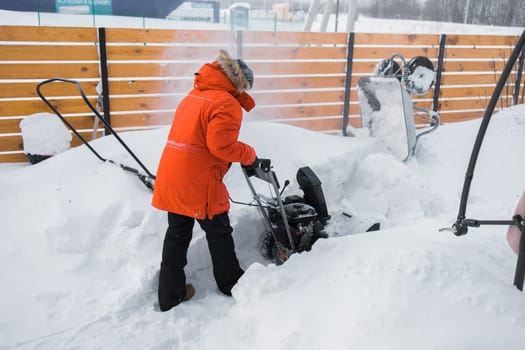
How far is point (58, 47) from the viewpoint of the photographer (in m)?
6.23

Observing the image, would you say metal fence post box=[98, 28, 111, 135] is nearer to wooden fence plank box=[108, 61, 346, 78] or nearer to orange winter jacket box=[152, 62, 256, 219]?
wooden fence plank box=[108, 61, 346, 78]

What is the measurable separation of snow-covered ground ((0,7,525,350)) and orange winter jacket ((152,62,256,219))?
2.00 feet

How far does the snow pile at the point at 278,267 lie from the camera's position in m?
2.24

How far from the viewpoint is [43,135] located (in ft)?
18.6

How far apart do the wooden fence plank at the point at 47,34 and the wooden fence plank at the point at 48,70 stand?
1.09 ft

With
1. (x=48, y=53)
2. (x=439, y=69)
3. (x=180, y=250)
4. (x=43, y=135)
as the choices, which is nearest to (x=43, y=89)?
(x=48, y=53)

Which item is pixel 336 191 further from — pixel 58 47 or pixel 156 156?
pixel 58 47

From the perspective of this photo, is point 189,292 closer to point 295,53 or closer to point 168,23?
point 295,53

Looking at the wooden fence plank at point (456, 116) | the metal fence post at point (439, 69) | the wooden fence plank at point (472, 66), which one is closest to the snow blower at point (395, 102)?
the metal fence post at point (439, 69)

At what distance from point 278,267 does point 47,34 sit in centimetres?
494

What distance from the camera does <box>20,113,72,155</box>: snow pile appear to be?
18.6ft

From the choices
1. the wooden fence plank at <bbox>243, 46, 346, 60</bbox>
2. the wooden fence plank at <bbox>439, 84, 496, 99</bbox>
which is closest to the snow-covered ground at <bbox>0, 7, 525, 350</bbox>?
the wooden fence plank at <bbox>243, 46, 346, 60</bbox>

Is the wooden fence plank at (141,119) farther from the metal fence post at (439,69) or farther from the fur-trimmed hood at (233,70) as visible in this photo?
the metal fence post at (439,69)

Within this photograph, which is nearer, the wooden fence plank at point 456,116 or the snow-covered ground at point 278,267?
the snow-covered ground at point 278,267
